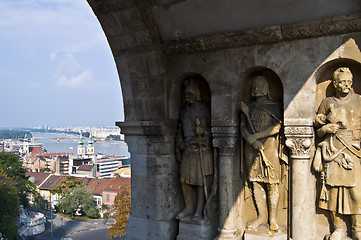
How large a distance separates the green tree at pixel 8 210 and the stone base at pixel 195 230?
21824 millimetres

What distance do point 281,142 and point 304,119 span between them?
329 millimetres

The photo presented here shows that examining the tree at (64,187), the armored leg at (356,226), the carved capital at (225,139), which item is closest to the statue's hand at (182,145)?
the carved capital at (225,139)

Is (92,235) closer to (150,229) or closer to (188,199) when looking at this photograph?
(150,229)

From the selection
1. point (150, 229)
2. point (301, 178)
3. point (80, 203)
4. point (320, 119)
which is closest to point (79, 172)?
point (80, 203)

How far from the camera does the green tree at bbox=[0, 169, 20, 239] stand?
22.1 meters

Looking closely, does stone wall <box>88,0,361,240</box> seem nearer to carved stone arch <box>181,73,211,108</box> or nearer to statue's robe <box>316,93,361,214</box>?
carved stone arch <box>181,73,211,108</box>

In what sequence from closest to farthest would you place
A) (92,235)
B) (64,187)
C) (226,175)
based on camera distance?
(226,175)
(92,235)
(64,187)

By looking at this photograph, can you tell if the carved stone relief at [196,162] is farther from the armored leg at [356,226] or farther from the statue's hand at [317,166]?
the armored leg at [356,226]

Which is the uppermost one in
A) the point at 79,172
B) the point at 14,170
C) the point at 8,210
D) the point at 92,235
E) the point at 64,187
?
the point at 14,170

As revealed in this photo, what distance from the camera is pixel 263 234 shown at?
3.27 m

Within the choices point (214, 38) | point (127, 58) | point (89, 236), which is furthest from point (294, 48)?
point (89, 236)

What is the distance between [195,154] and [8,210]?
23.8m

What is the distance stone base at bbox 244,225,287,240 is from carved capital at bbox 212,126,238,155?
2.51 ft

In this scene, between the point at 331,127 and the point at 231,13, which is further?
the point at 231,13
